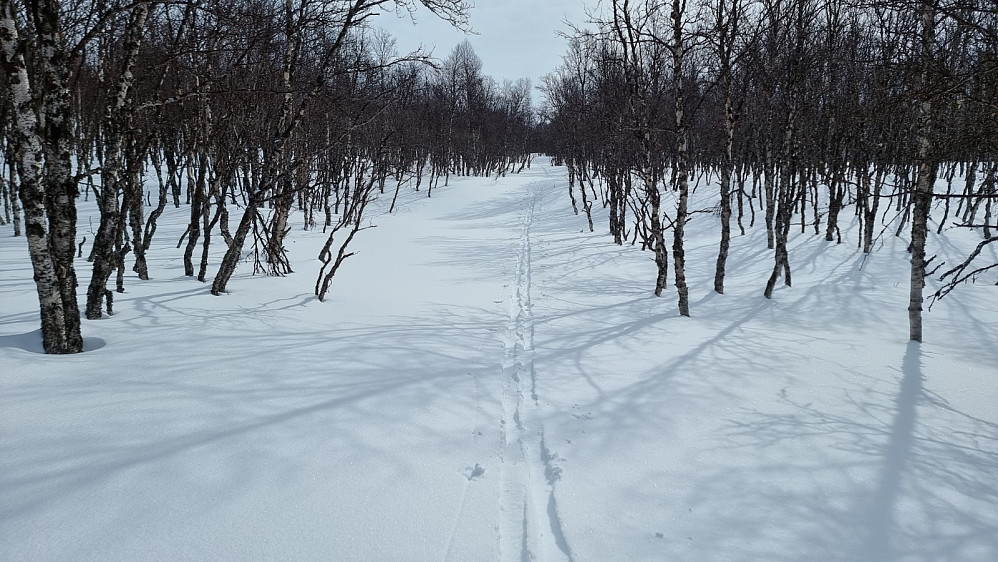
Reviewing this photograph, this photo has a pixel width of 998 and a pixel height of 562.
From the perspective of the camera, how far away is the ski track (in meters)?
2.93

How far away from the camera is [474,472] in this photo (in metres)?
3.58

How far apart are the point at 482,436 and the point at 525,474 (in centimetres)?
60

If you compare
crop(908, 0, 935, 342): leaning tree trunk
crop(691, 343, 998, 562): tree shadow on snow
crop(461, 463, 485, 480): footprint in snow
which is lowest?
crop(691, 343, 998, 562): tree shadow on snow

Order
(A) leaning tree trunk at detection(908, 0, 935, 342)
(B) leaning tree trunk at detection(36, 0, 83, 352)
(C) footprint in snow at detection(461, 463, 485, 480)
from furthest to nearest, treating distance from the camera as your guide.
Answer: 1. (A) leaning tree trunk at detection(908, 0, 935, 342)
2. (B) leaning tree trunk at detection(36, 0, 83, 352)
3. (C) footprint in snow at detection(461, 463, 485, 480)

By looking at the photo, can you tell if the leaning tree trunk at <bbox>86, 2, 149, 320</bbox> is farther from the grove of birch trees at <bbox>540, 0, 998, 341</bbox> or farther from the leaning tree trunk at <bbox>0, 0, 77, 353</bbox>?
the grove of birch trees at <bbox>540, 0, 998, 341</bbox>

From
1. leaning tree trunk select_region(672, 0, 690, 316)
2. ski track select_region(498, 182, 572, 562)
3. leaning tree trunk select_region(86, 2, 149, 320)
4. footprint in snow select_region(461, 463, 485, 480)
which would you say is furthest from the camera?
leaning tree trunk select_region(672, 0, 690, 316)

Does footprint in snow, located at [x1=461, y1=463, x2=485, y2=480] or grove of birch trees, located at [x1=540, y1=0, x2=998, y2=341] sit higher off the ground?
grove of birch trees, located at [x1=540, y1=0, x2=998, y2=341]

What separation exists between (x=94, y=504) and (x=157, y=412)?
1.05 m

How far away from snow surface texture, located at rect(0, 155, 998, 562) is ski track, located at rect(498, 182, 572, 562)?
2 centimetres

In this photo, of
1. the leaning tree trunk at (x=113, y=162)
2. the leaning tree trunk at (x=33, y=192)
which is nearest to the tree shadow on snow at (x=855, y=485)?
the leaning tree trunk at (x=33, y=192)

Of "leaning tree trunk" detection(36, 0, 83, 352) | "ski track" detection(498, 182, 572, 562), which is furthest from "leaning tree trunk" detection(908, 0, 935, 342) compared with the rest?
"leaning tree trunk" detection(36, 0, 83, 352)

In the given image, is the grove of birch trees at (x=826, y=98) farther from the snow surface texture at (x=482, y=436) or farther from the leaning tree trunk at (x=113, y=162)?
the leaning tree trunk at (x=113, y=162)

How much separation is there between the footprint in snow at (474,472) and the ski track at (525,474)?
0.16 m

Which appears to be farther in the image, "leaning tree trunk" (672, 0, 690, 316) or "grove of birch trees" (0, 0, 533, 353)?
"leaning tree trunk" (672, 0, 690, 316)
